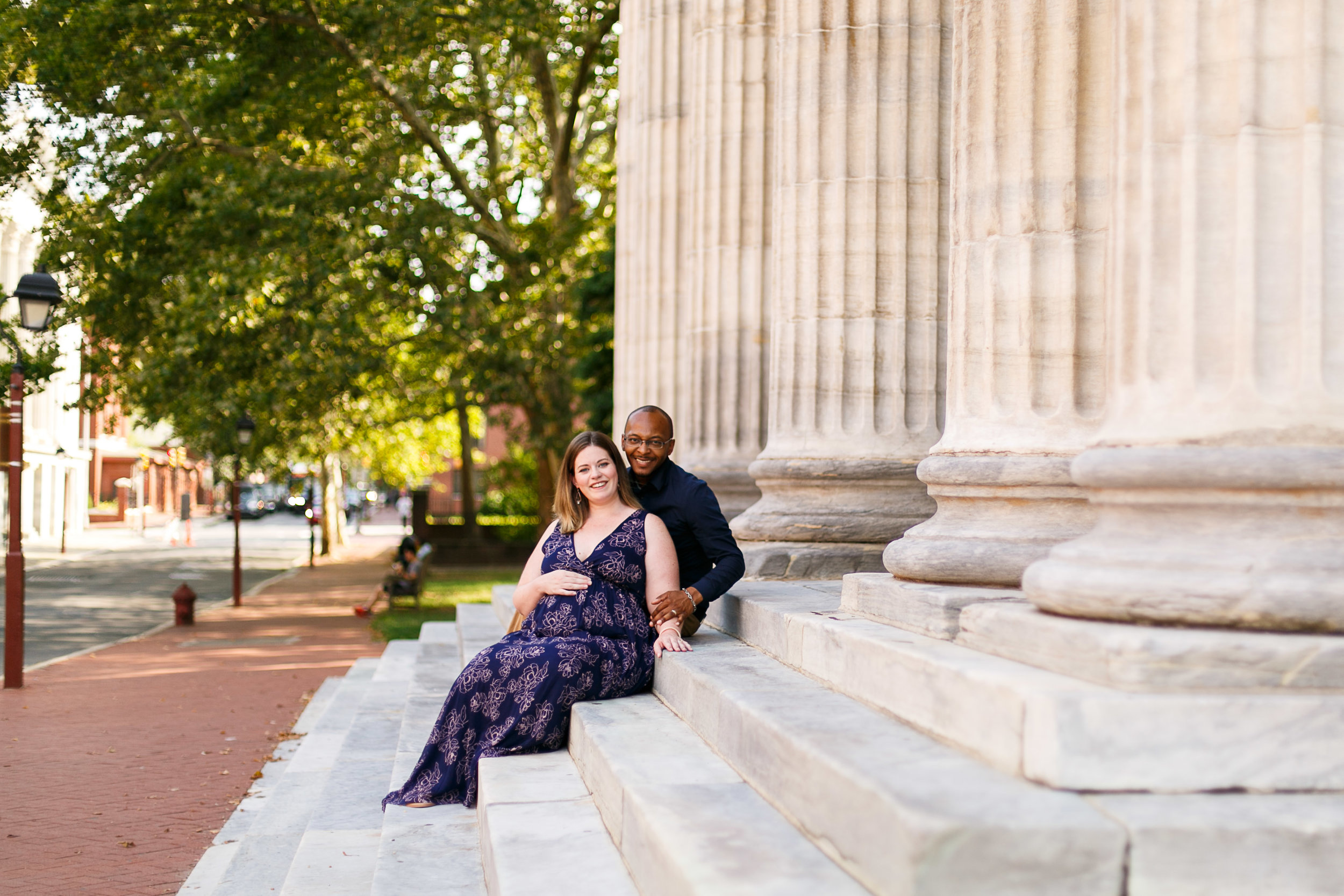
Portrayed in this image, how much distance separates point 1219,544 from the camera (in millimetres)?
3424

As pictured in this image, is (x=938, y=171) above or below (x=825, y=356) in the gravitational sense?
above

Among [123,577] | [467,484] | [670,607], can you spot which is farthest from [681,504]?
[467,484]

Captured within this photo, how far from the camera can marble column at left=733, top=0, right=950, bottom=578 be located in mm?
7547

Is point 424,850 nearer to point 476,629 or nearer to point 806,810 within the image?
point 806,810

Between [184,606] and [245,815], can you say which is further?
[184,606]

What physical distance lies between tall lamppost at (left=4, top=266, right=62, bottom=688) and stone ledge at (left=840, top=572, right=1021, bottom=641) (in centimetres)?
996

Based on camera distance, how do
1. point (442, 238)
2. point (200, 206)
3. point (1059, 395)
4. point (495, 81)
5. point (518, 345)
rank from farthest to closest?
point (495, 81) < point (518, 345) < point (442, 238) < point (200, 206) < point (1059, 395)

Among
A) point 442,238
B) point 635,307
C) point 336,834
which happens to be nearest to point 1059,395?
point 336,834

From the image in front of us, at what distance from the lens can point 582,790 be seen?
499cm

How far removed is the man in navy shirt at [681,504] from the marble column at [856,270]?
1153mm

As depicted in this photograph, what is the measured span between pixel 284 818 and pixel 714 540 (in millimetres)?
2810

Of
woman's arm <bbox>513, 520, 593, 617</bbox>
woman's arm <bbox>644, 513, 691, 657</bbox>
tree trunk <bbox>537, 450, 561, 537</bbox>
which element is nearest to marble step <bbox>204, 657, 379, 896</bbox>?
woman's arm <bbox>513, 520, 593, 617</bbox>

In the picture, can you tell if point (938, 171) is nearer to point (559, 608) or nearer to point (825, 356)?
point (825, 356)

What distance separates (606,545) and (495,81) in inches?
889
